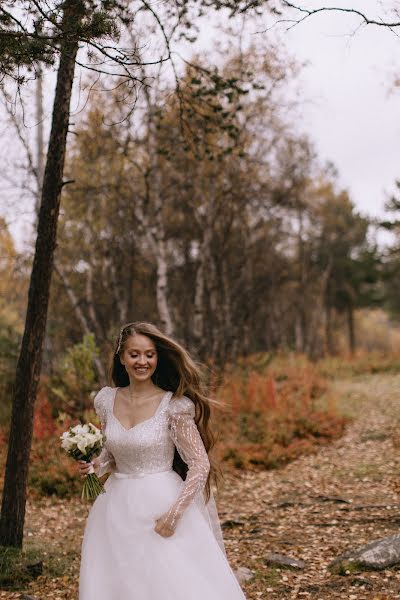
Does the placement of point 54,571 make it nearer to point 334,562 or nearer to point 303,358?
point 334,562

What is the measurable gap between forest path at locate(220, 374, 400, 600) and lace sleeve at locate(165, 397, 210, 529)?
1949 mm

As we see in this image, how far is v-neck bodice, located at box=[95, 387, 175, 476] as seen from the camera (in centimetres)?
342

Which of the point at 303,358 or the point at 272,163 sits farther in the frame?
the point at 303,358

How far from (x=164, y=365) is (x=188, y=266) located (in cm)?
1541

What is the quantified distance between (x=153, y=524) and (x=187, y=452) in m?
0.43

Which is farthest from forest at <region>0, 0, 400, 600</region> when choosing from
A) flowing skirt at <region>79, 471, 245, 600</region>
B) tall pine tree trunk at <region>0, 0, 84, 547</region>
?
flowing skirt at <region>79, 471, 245, 600</region>

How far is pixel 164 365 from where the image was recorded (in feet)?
12.6

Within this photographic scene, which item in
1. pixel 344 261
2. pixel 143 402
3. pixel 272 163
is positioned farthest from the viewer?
pixel 344 261

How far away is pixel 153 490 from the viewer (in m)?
3.32

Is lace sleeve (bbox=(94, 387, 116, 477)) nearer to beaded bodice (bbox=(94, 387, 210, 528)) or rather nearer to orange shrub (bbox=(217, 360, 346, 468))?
beaded bodice (bbox=(94, 387, 210, 528))

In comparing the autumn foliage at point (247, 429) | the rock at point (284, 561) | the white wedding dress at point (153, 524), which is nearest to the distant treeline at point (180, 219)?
the autumn foliage at point (247, 429)

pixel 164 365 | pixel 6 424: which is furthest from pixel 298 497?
pixel 6 424

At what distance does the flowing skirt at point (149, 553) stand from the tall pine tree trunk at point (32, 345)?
6.25 ft

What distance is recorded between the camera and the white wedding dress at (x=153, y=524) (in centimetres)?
313
